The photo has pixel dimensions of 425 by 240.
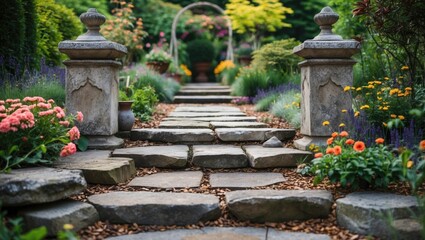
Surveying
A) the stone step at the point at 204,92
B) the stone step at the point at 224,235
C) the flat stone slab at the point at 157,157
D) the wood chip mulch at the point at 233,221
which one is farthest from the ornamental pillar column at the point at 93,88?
the stone step at the point at 204,92

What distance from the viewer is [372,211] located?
2.46 m

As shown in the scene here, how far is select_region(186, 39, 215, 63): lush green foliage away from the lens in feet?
49.6

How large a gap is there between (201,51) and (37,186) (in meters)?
13.0

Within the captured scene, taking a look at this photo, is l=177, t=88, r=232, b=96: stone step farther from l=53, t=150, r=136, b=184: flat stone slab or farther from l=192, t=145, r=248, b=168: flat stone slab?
l=53, t=150, r=136, b=184: flat stone slab

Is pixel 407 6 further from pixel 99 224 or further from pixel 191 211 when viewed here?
pixel 99 224

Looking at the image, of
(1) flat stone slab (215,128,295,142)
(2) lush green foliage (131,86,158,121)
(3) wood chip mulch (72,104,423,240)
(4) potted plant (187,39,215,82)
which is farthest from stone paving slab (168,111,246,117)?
(4) potted plant (187,39,215,82)

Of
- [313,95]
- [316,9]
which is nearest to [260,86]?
[313,95]

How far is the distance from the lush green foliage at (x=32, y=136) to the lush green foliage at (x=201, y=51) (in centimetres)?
A: 1195

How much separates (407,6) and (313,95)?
1.09 meters

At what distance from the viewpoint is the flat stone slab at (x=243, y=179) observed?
317 centimetres

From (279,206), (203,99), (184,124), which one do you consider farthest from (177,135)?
(203,99)

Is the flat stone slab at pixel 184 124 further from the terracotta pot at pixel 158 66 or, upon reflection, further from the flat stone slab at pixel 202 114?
the terracotta pot at pixel 158 66

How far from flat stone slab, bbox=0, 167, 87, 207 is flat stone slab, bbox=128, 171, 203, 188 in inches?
23.1

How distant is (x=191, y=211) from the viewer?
2672 millimetres
